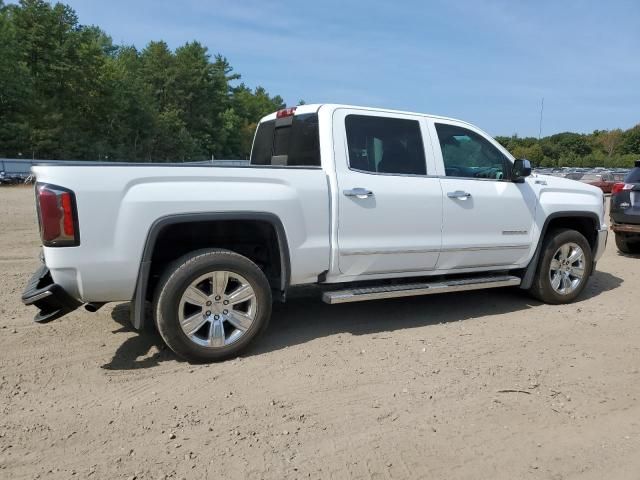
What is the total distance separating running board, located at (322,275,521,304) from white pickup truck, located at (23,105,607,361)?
19 millimetres

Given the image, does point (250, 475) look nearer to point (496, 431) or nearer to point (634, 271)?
point (496, 431)

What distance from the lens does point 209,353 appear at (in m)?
4.02

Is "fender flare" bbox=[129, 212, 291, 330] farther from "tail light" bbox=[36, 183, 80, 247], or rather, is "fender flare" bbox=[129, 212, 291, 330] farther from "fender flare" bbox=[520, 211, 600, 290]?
"fender flare" bbox=[520, 211, 600, 290]

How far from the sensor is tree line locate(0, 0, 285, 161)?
4012cm

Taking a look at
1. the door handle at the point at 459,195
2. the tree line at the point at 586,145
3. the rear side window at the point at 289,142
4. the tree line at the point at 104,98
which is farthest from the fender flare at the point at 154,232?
the tree line at the point at 586,145

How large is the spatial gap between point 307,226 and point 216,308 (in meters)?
0.97

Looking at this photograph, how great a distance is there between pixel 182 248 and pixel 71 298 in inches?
37.7

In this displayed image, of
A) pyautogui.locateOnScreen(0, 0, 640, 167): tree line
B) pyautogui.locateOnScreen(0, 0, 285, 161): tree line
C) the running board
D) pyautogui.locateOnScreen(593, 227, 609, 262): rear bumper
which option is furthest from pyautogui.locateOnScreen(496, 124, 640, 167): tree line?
the running board

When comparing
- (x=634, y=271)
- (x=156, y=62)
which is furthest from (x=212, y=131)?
(x=634, y=271)

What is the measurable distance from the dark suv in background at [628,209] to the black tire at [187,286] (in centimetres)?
739

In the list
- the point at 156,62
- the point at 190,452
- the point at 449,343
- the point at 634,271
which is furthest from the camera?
the point at 156,62

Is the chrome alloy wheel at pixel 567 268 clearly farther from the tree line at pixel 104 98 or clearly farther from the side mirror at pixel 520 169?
the tree line at pixel 104 98

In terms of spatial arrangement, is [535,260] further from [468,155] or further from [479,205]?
[468,155]

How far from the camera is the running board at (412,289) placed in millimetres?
4516
